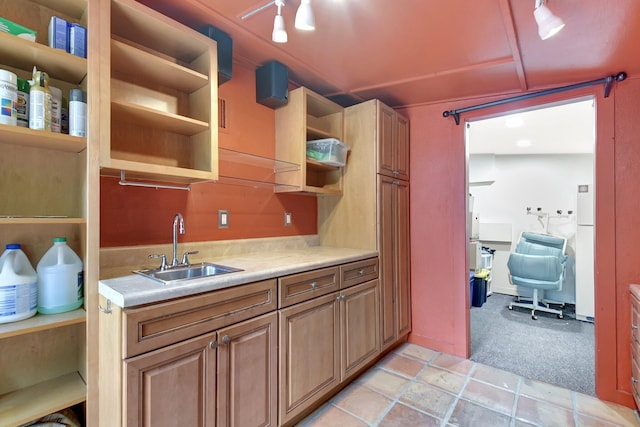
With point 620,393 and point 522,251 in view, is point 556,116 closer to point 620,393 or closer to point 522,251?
point 522,251

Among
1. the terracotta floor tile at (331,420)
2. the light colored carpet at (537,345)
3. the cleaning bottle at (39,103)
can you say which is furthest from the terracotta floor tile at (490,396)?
the cleaning bottle at (39,103)

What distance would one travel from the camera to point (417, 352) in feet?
8.68

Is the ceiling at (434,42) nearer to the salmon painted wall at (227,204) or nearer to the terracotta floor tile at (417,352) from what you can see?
the salmon painted wall at (227,204)

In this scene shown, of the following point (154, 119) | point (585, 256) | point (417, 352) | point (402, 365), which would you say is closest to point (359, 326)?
point (402, 365)

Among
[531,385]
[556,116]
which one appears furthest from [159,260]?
[556,116]

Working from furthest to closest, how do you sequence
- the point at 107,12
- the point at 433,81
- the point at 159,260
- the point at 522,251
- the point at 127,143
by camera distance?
the point at 522,251 < the point at 433,81 < the point at 159,260 < the point at 127,143 < the point at 107,12

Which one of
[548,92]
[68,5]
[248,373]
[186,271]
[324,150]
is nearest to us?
[68,5]

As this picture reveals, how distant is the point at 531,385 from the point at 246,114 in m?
2.80

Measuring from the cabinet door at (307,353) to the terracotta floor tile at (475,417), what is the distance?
2.42 feet

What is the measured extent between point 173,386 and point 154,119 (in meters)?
1.23

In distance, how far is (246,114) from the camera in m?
2.11

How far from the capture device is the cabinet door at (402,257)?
8.57ft

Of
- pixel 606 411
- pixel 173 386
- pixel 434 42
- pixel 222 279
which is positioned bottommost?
pixel 606 411

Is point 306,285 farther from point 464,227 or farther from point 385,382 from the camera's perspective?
point 464,227
